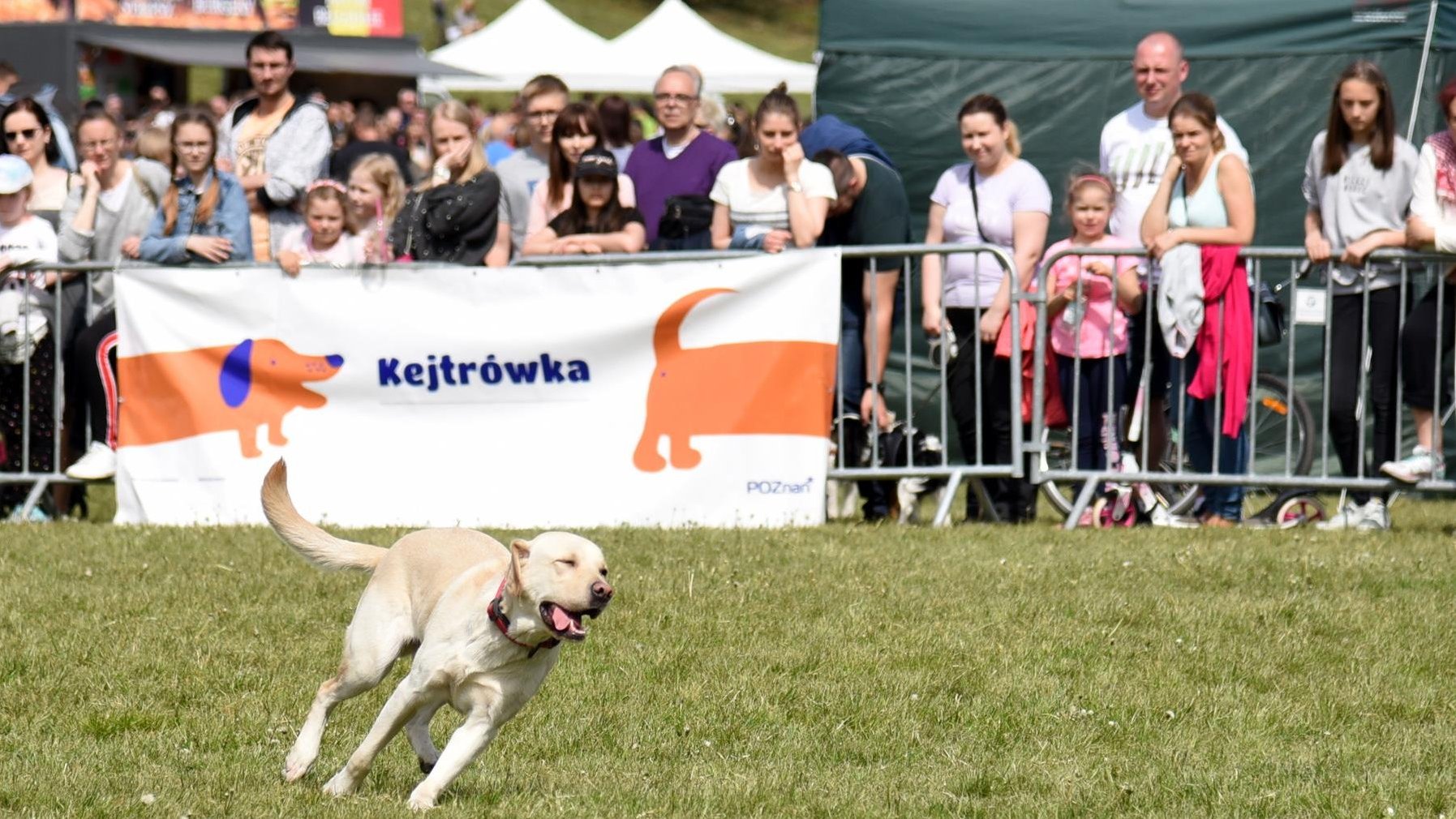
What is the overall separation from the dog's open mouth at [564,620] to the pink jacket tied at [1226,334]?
6378mm

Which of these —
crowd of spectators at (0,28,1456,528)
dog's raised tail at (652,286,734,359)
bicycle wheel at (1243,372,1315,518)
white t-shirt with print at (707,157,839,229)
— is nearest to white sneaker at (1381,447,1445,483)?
crowd of spectators at (0,28,1456,528)

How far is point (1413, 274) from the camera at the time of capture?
10.9m

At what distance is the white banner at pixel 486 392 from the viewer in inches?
416

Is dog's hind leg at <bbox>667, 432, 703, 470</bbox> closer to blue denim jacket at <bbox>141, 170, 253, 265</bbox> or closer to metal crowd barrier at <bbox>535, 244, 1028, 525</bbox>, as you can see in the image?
metal crowd barrier at <bbox>535, 244, 1028, 525</bbox>

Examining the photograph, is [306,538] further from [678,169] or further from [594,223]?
[678,169]

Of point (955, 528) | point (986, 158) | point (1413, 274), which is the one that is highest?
point (986, 158)

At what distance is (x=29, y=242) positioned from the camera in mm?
11172

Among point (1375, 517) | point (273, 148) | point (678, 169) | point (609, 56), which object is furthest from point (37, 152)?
point (609, 56)

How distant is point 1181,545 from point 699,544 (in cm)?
237

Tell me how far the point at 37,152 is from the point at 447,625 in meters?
8.02

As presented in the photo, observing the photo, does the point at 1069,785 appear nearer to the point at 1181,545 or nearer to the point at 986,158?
the point at 1181,545

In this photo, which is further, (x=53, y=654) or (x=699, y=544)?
(x=699, y=544)

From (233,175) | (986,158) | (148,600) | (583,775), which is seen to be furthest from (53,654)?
(986,158)

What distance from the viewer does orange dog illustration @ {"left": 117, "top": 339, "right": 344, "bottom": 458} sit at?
10844mm
